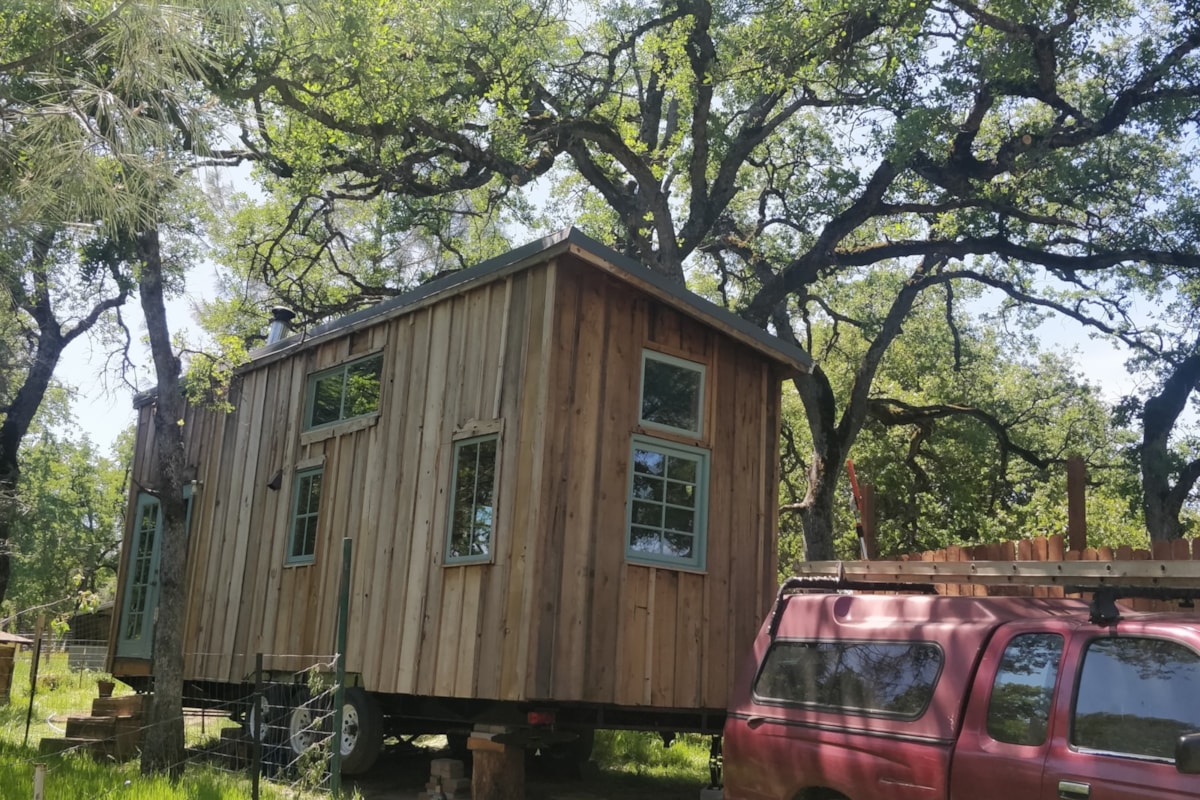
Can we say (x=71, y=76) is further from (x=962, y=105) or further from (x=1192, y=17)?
(x=1192, y=17)

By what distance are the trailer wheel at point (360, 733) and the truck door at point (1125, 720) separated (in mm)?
7557

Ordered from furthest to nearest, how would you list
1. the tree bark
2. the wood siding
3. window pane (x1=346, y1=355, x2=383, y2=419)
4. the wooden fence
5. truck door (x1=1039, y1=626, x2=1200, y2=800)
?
the tree bark → window pane (x1=346, y1=355, x2=383, y2=419) → the wood siding → the wooden fence → truck door (x1=1039, y1=626, x2=1200, y2=800)

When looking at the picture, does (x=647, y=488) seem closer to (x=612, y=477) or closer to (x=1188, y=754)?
(x=612, y=477)

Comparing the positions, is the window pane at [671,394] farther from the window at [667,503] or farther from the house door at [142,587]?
the house door at [142,587]

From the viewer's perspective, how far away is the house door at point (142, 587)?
51.8ft

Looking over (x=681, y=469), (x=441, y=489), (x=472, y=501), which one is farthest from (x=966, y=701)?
(x=441, y=489)

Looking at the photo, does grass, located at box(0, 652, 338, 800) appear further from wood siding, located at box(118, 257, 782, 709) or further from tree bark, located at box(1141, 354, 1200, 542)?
tree bark, located at box(1141, 354, 1200, 542)

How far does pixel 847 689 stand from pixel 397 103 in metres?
11.4

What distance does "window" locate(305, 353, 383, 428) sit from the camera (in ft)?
41.2

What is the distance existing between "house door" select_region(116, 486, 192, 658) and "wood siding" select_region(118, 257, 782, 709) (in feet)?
10.3

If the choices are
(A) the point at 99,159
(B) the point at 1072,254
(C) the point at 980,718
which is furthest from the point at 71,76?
(B) the point at 1072,254

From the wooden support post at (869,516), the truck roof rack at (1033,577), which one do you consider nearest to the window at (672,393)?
the wooden support post at (869,516)

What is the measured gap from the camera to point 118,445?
56312 millimetres

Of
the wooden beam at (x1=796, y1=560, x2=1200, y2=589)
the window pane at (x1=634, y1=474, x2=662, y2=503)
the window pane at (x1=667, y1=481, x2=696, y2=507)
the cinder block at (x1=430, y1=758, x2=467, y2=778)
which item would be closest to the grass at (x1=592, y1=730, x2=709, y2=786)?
the cinder block at (x1=430, y1=758, x2=467, y2=778)
